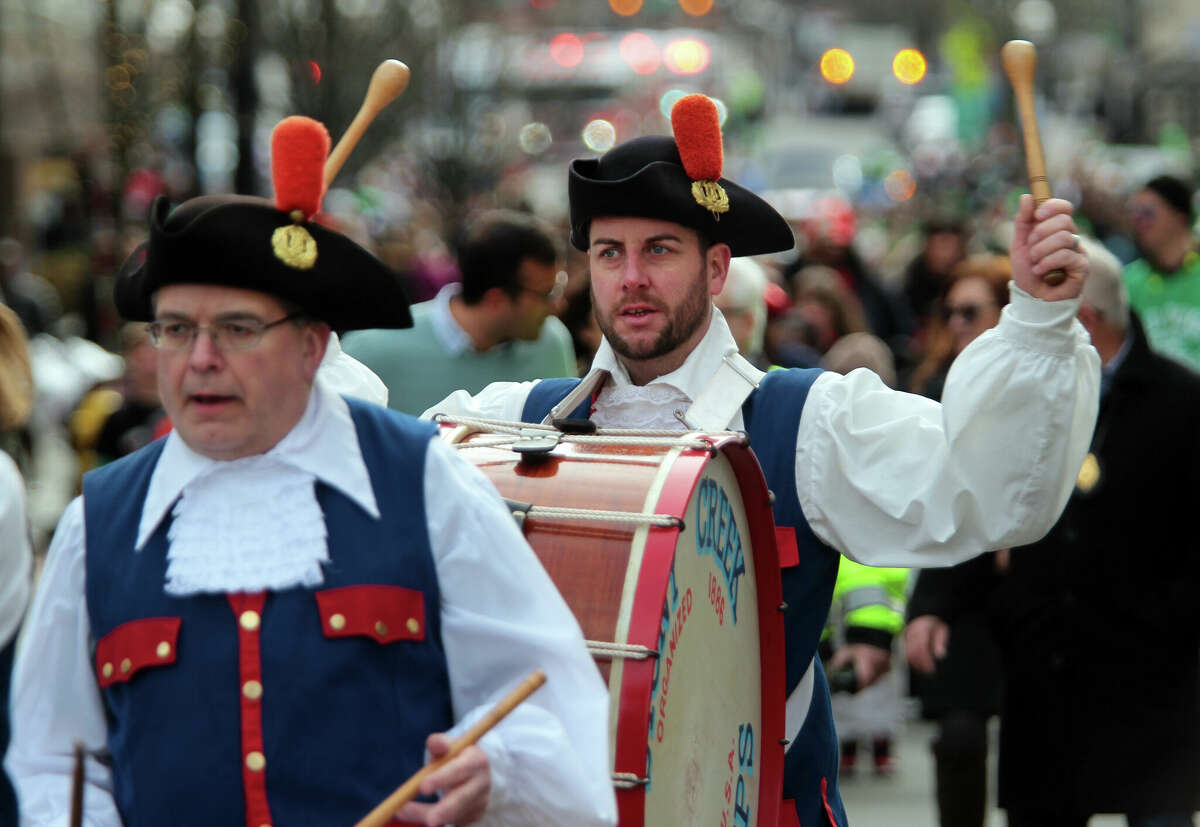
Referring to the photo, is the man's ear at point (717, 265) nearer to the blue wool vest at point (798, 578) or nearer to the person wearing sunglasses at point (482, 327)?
the blue wool vest at point (798, 578)

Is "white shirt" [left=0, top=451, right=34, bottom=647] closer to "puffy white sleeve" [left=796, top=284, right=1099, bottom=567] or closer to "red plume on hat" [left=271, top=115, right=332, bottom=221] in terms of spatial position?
"red plume on hat" [left=271, top=115, right=332, bottom=221]

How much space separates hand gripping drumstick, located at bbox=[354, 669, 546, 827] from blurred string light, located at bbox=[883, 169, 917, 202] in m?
30.8

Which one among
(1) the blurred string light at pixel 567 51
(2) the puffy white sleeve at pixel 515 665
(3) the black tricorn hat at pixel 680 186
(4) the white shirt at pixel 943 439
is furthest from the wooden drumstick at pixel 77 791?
(1) the blurred string light at pixel 567 51

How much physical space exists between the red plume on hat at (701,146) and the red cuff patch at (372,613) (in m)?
1.46

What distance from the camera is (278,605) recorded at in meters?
2.79

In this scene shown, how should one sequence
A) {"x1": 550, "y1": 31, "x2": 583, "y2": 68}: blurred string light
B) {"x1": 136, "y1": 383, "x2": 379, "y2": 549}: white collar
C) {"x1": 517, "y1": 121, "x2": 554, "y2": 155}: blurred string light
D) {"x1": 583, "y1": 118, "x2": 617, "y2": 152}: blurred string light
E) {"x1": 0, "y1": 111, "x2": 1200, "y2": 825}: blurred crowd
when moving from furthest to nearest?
{"x1": 550, "y1": 31, "x2": 583, "y2": 68}: blurred string light < {"x1": 583, "y1": 118, "x2": 617, "y2": 152}: blurred string light < {"x1": 517, "y1": 121, "x2": 554, "y2": 155}: blurred string light < {"x1": 0, "y1": 111, "x2": 1200, "y2": 825}: blurred crowd < {"x1": 136, "y1": 383, "x2": 379, "y2": 549}: white collar

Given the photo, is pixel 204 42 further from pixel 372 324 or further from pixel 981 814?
pixel 372 324

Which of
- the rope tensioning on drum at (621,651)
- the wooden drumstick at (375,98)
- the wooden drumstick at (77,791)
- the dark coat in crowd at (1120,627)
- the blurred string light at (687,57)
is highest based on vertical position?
the blurred string light at (687,57)

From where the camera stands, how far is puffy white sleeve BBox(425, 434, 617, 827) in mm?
2750

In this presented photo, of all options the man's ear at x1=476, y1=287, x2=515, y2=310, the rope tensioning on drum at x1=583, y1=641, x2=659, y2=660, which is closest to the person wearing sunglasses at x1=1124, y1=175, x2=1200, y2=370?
the man's ear at x1=476, y1=287, x2=515, y2=310

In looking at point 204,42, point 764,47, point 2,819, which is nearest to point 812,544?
point 2,819

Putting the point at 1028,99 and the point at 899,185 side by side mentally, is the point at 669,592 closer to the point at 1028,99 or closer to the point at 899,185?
the point at 1028,99

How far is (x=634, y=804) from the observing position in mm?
3031

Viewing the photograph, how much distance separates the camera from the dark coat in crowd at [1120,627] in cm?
527
